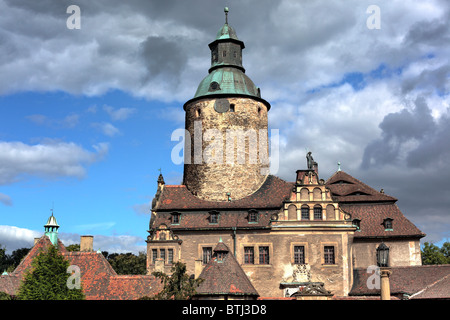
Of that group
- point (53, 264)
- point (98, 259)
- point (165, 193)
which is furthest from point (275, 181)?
point (53, 264)

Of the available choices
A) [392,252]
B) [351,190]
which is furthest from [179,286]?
[351,190]

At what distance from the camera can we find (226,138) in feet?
150

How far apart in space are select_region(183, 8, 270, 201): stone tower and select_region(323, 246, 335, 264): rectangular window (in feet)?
27.4

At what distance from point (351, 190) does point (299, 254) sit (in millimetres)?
7997

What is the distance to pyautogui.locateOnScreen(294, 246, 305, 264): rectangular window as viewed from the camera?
3953 cm

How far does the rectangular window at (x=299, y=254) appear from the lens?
130 ft

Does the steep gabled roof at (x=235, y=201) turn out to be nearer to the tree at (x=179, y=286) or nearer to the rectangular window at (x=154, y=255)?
the rectangular window at (x=154, y=255)

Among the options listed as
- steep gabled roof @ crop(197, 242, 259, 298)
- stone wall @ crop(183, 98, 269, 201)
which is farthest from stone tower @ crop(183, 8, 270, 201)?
steep gabled roof @ crop(197, 242, 259, 298)

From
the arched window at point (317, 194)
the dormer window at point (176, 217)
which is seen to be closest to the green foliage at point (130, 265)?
the dormer window at point (176, 217)

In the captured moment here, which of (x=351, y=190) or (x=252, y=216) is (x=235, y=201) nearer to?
(x=252, y=216)

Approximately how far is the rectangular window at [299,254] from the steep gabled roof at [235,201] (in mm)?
3771

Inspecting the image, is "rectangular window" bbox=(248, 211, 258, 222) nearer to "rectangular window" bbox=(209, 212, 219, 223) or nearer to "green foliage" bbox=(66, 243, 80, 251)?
"rectangular window" bbox=(209, 212, 219, 223)

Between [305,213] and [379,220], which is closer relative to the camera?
[305,213]

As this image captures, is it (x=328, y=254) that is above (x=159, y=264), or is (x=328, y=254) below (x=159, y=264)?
above
